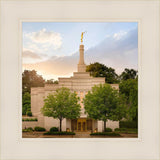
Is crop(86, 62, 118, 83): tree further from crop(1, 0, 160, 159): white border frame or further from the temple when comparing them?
crop(1, 0, 160, 159): white border frame

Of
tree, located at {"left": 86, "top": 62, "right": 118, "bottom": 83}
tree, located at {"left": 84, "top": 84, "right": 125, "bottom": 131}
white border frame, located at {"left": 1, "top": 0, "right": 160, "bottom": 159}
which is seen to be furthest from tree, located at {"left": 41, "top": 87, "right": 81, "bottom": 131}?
white border frame, located at {"left": 1, "top": 0, "right": 160, "bottom": 159}

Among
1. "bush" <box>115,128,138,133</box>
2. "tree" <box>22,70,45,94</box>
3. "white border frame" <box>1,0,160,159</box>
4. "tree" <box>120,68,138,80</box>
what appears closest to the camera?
"white border frame" <box>1,0,160,159</box>

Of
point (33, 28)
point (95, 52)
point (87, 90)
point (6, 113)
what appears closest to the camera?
point (6, 113)

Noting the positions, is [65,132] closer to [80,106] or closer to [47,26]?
[80,106]

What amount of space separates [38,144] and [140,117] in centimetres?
257

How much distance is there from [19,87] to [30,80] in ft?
5.77

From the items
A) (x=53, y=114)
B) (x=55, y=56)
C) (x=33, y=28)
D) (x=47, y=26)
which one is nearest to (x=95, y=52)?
(x=55, y=56)

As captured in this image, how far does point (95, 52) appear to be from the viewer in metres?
5.79

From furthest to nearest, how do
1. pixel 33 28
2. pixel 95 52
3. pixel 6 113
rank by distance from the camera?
1. pixel 95 52
2. pixel 33 28
3. pixel 6 113

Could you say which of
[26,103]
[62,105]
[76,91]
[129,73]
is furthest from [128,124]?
[26,103]

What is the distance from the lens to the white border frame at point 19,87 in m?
4.14

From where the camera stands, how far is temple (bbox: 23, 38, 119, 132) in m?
5.98

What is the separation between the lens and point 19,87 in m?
4.19

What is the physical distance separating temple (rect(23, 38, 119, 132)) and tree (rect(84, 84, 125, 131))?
32cm
